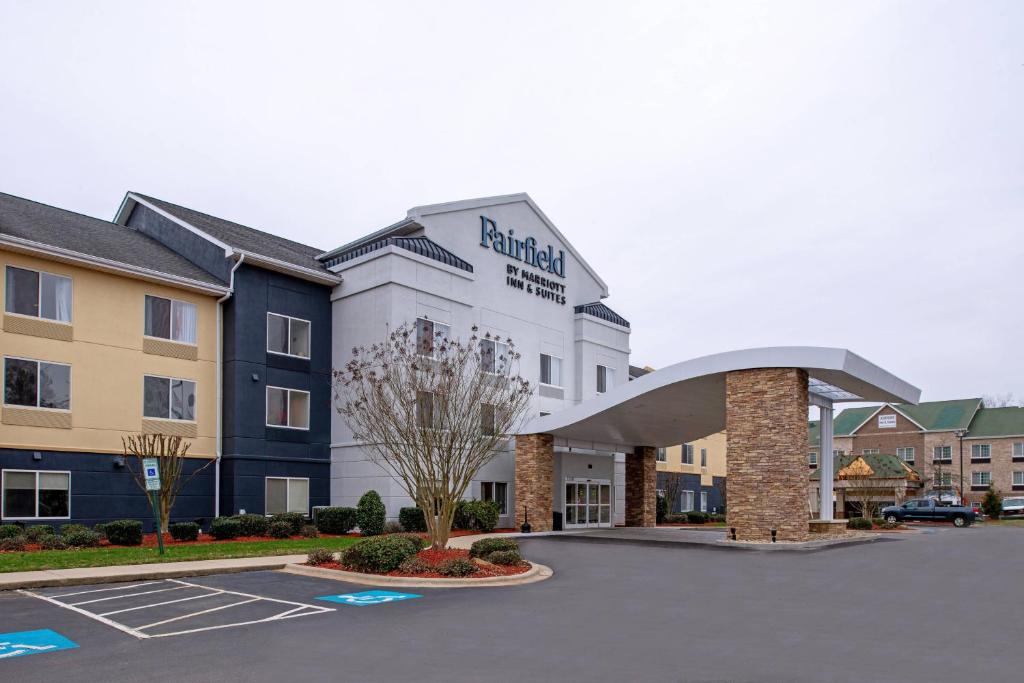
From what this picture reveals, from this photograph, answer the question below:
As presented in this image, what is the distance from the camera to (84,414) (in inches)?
949

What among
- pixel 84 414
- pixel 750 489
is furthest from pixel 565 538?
pixel 84 414

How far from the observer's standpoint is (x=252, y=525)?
2444 cm

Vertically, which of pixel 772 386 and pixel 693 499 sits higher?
pixel 772 386

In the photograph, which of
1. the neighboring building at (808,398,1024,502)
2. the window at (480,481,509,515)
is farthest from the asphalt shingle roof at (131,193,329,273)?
the neighboring building at (808,398,1024,502)

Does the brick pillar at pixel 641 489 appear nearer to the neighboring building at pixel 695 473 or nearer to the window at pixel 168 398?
the neighboring building at pixel 695 473

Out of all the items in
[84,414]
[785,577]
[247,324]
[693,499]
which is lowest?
[693,499]

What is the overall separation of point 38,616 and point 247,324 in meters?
17.5

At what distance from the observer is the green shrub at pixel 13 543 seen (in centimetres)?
1952

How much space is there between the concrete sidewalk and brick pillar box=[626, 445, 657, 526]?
22610mm

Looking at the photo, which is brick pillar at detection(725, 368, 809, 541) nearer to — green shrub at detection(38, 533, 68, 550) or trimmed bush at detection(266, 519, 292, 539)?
trimmed bush at detection(266, 519, 292, 539)

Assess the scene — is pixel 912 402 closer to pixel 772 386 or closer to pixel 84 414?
pixel 772 386

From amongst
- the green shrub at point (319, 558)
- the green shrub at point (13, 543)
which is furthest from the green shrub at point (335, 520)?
the green shrub at point (319, 558)

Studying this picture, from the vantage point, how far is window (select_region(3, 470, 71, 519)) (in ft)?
73.5

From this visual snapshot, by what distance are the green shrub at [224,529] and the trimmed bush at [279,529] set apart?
957 mm
